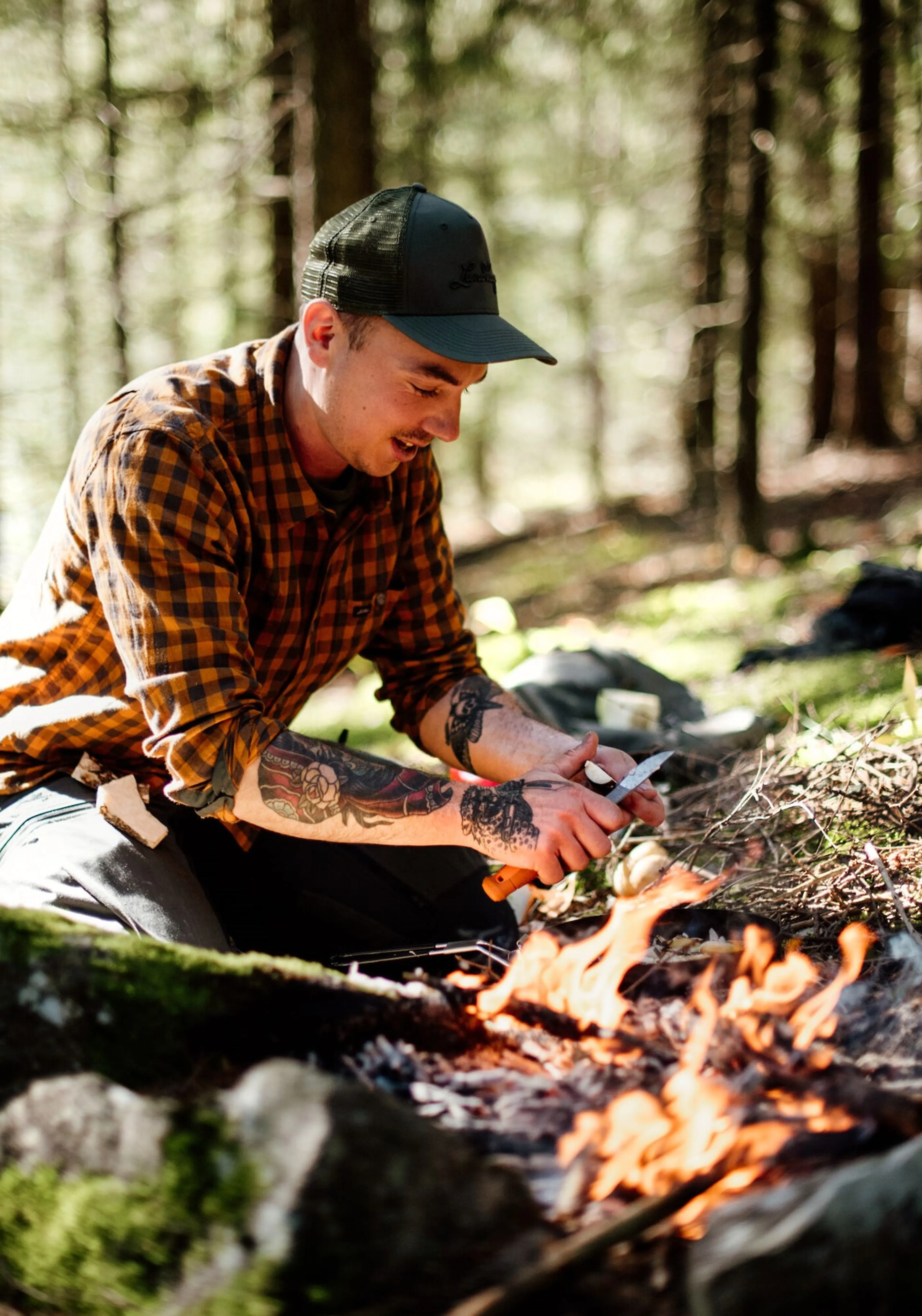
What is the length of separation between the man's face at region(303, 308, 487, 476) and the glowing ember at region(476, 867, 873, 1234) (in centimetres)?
121

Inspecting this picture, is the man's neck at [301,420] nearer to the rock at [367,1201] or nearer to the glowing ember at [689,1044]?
the glowing ember at [689,1044]

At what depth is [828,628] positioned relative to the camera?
5629mm

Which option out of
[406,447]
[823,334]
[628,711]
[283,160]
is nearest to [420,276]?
[406,447]

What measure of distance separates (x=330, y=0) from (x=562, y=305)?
583 inches

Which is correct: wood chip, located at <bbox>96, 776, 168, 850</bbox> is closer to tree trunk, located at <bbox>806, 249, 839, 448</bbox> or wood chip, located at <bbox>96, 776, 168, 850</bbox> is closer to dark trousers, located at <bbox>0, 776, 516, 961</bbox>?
dark trousers, located at <bbox>0, 776, 516, 961</bbox>

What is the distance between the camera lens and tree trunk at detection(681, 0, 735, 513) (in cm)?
1023

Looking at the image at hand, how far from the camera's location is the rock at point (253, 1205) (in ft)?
4.94

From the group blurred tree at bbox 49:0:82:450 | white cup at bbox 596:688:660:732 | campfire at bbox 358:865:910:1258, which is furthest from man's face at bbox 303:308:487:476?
blurred tree at bbox 49:0:82:450

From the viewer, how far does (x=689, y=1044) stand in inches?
76.9

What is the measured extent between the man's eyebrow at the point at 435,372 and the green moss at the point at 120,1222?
5.42 feet

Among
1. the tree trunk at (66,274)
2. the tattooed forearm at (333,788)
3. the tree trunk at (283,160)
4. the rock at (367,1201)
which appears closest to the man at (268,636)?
→ the tattooed forearm at (333,788)

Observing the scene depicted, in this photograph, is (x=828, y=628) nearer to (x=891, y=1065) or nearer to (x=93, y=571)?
(x=891, y=1065)

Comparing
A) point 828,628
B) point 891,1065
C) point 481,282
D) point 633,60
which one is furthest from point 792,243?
point 891,1065

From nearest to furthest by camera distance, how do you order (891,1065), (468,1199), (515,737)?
(468,1199), (891,1065), (515,737)
